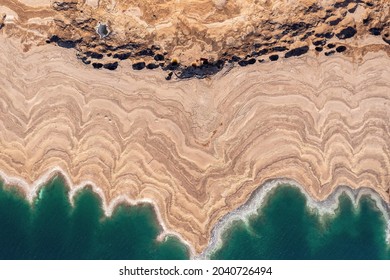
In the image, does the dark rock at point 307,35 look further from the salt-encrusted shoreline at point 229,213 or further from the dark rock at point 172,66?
the salt-encrusted shoreline at point 229,213

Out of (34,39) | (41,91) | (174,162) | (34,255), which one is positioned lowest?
(34,255)

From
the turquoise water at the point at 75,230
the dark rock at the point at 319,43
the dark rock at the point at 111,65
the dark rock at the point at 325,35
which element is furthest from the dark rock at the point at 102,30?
the dark rock at the point at 325,35

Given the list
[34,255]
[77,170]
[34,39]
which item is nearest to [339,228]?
[77,170]

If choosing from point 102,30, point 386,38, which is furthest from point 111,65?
point 386,38

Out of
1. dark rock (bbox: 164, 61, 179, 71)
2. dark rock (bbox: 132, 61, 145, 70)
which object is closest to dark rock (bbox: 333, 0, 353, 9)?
dark rock (bbox: 164, 61, 179, 71)

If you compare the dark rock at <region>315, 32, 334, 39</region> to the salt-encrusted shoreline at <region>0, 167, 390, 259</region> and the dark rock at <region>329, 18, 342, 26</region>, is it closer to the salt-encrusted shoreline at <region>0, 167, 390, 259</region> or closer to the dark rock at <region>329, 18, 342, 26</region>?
the dark rock at <region>329, 18, 342, 26</region>

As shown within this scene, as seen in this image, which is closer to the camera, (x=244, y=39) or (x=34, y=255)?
(x=244, y=39)
